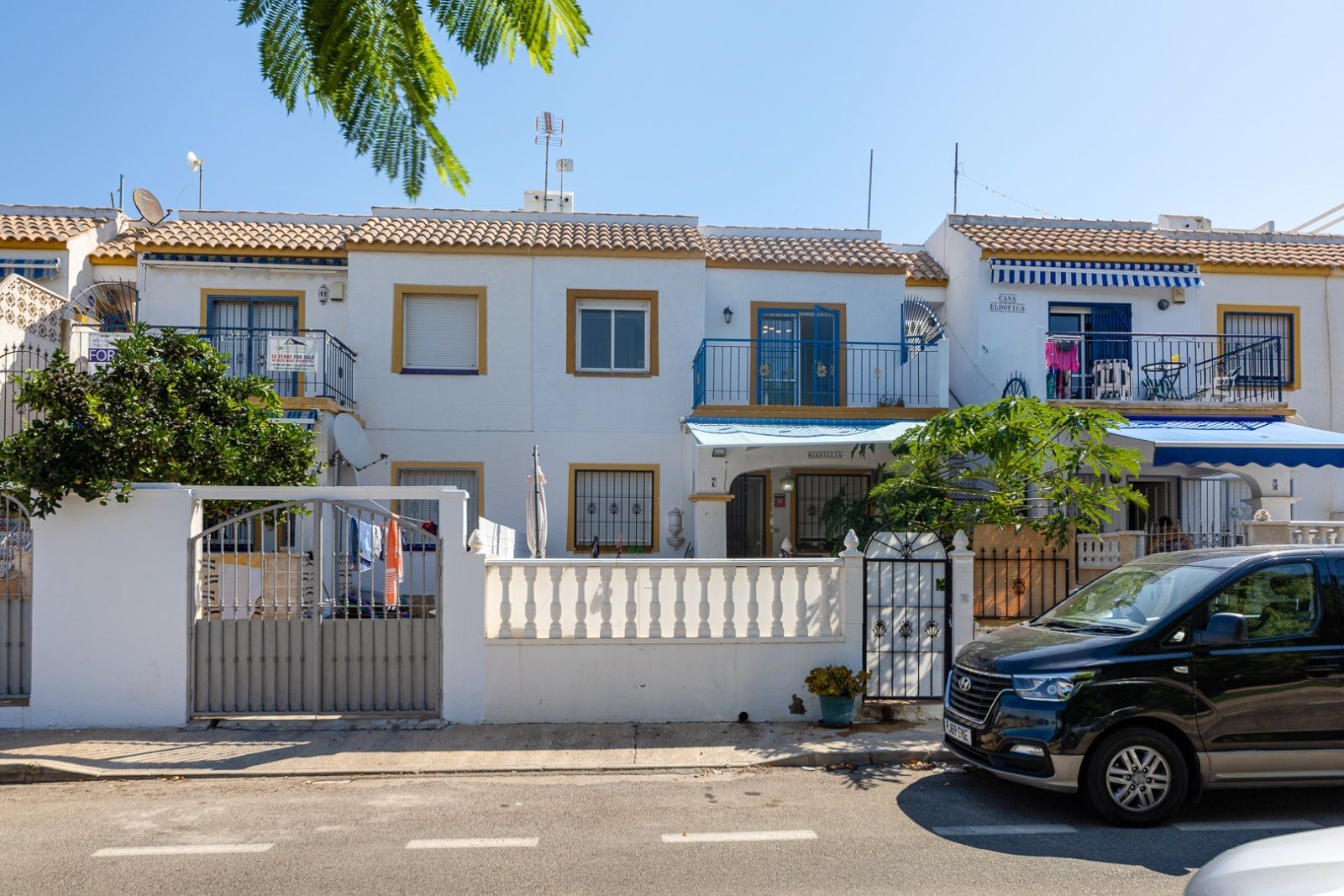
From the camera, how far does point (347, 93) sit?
9.45 ft

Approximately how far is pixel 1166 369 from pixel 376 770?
14651mm

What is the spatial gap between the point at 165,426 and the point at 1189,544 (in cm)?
1285

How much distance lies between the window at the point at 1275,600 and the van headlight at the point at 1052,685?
3.61ft

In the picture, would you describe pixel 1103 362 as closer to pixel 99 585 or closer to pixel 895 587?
pixel 895 587

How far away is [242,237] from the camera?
55.2 feet

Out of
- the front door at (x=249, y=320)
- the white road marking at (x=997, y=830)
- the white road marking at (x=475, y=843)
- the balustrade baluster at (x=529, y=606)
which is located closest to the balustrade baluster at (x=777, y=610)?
the balustrade baluster at (x=529, y=606)

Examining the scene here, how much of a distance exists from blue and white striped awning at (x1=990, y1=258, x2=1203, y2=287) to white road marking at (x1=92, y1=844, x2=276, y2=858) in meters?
15.3

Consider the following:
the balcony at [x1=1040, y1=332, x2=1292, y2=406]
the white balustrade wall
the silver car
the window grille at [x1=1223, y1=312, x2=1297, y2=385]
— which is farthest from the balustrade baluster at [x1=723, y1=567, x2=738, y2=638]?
the window grille at [x1=1223, y1=312, x2=1297, y2=385]

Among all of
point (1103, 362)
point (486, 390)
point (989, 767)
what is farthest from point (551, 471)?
point (989, 767)

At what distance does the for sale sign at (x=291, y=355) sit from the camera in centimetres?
1460

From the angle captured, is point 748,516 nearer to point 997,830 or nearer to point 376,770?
point 376,770

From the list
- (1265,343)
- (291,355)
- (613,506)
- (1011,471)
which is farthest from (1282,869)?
(1265,343)

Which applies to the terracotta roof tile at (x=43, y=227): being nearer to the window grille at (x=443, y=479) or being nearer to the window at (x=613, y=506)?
the window grille at (x=443, y=479)

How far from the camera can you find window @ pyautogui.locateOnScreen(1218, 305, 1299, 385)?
58.3 feet
